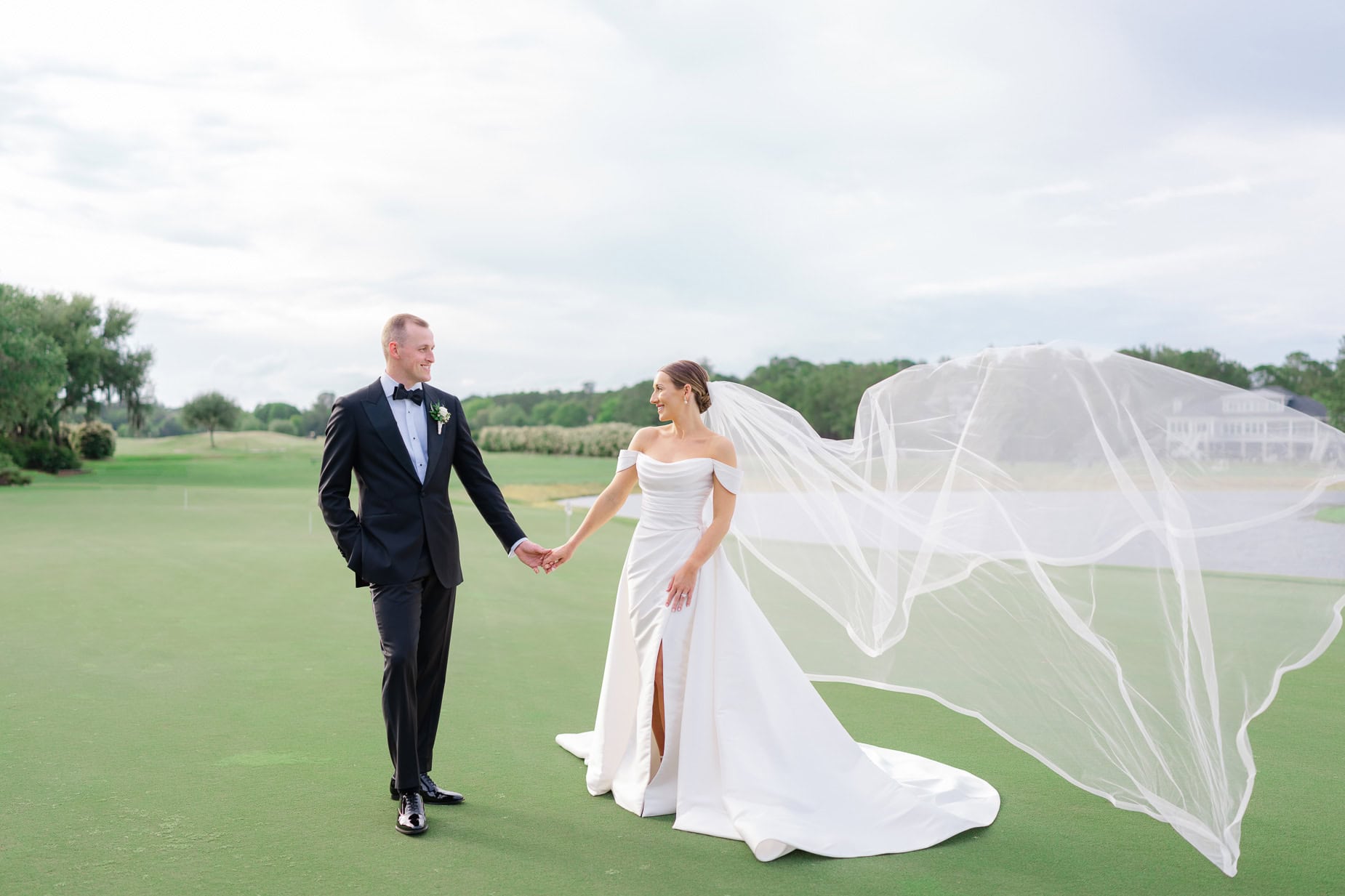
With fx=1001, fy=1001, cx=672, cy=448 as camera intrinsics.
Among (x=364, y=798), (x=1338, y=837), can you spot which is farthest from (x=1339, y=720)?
(x=364, y=798)

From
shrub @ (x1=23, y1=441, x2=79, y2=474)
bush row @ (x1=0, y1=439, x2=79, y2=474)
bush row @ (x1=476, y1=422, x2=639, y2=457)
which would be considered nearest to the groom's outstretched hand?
bush row @ (x1=0, y1=439, x2=79, y2=474)

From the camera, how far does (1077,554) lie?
15.2 ft

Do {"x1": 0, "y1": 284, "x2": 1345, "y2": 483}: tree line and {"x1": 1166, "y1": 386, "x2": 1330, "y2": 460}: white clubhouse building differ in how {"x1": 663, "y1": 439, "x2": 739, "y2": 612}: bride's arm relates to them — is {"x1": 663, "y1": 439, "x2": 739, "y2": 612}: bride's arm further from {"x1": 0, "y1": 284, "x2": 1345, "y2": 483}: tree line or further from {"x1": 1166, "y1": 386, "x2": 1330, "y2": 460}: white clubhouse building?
{"x1": 0, "y1": 284, "x2": 1345, "y2": 483}: tree line

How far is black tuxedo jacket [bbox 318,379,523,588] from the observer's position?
4348 millimetres

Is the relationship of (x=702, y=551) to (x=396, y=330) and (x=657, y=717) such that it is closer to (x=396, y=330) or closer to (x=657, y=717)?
(x=657, y=717)

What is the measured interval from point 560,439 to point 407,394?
176 feet

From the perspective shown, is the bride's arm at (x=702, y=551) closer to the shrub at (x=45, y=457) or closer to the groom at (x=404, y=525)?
the groom at (x=404, y=525)

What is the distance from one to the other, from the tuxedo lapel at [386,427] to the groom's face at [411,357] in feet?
0.48

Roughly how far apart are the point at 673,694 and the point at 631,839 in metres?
0.69

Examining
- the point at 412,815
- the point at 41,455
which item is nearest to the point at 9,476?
the point at 41,455

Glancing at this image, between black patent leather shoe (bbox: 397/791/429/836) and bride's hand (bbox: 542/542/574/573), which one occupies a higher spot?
bride's hand (bbox: 542/542/574/573)

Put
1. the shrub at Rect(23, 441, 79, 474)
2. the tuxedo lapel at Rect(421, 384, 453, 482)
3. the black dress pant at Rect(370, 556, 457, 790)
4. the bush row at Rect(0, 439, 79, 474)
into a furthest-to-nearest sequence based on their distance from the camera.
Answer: the shrub at Rect(23, 441, 79, 474) < the bush row at Rect(0, 439, 79, 474) < the tuxedo lapel at Rect(421, 384, 453, 482) < the black dress pant at Rect(370, 556, 457, 790)

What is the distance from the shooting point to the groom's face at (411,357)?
4461mm

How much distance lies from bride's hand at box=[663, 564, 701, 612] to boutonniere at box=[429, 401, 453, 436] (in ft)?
4.14
